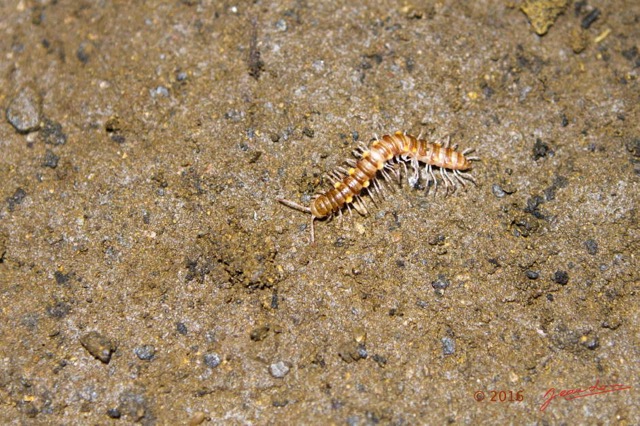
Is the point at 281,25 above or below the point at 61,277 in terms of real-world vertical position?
above

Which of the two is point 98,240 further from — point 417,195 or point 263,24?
point 417,195

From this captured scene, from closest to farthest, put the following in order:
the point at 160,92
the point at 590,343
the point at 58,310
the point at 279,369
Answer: the point at 279,369 → the point at 590,343 → the point at 58,310 → the point at 160,92

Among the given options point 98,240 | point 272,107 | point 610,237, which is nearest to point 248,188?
point 272,107

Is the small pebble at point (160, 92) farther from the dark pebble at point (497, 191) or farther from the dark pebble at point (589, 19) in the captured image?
the dark pebble at point (589, 19)

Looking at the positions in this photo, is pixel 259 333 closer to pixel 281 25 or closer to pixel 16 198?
pixel 16 198

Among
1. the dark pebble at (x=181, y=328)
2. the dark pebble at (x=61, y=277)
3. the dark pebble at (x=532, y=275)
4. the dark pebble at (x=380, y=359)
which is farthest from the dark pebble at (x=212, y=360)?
the dark pebble at (x=532, y=275)

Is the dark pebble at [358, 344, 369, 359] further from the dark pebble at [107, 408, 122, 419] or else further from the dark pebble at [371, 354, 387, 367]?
the dark pebble at [107, 408, 122, 419]

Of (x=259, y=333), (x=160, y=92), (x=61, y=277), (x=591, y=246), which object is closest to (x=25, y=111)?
(x=160, y=92)
